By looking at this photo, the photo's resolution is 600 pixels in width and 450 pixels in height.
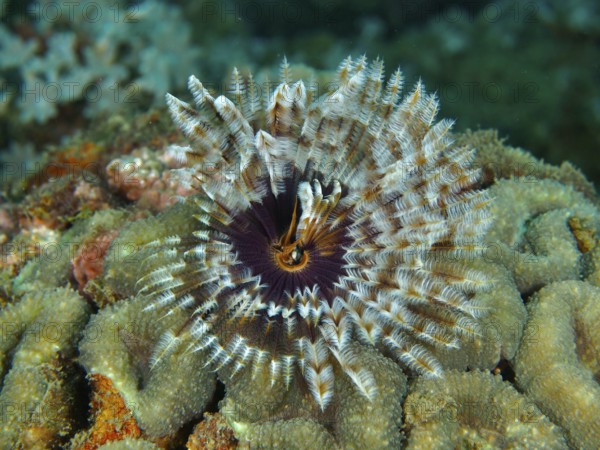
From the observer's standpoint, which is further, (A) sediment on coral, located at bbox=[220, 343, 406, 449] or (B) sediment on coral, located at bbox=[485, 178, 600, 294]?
(B) sediment on coral, located at bbox=[485, 178, 600, 294]

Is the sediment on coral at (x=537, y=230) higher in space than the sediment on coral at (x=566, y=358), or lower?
higher

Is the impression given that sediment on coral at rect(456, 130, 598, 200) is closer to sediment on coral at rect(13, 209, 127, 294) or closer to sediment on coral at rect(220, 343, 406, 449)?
sediment on coral at rect(220, 343, 406, 449)

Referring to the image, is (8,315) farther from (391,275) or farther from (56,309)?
(391,275)

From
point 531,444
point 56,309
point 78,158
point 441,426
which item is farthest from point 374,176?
point 78,158

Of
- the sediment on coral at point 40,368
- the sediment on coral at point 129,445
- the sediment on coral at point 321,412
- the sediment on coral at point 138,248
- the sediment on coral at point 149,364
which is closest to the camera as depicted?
the sediment on coral at point 321,412

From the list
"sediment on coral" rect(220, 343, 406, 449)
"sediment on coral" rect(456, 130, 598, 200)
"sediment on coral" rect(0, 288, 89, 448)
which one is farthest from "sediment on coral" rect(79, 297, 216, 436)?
"sediment on coral" rect(456, 130, 598, 200)

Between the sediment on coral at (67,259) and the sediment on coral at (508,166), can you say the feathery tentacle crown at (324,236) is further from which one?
the sediment on coral at (508,166)

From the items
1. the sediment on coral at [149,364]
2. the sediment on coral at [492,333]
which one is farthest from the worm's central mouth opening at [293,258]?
the sediment on coral at [492,333]
